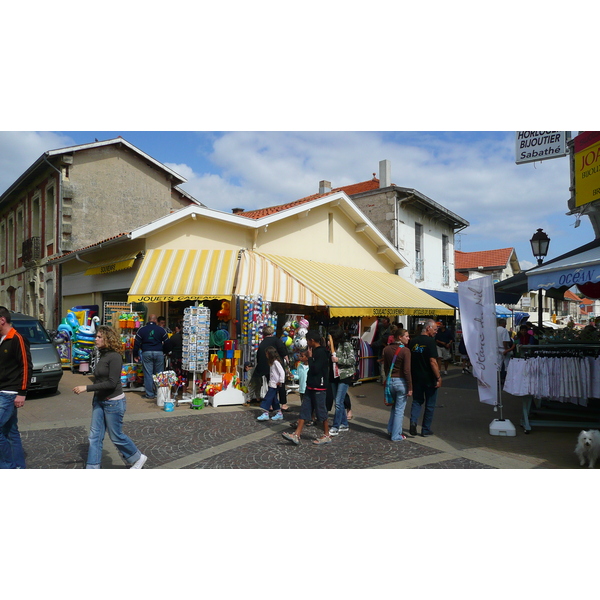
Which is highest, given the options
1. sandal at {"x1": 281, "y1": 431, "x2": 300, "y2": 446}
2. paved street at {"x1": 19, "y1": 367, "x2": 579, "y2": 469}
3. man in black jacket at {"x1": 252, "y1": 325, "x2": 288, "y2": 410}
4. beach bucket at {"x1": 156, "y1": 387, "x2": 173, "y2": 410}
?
man in black jacket at {"x1": 252, "y1": 325, "x2": 288, "y2": 410}

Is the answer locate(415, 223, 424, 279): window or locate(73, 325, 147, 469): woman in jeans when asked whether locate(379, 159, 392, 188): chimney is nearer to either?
locate(415, 223, 424, 279): window

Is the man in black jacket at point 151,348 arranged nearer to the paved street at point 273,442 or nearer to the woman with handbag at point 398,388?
the paved street at point 273,442

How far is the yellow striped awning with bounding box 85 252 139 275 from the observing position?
11.5 meters

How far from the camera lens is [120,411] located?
16.6 ft

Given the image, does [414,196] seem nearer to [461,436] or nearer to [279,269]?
[279,269]

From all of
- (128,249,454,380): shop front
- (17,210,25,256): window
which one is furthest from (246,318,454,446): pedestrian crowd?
(17,210,25,256): window

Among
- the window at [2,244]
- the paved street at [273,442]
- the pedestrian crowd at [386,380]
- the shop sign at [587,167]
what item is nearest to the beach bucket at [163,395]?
the paved street at [273,442]

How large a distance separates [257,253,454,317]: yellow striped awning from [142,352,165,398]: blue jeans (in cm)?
367

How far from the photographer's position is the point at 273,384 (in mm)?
8062

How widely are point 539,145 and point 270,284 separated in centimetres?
616

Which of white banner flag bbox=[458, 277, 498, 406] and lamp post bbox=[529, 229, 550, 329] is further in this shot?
lamp post bbox=[529, 229, 550, 329]

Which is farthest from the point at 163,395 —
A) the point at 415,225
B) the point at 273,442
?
the point at 415,225

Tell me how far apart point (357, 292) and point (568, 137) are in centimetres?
587

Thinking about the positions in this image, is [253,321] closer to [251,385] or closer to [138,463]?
[251,385]
